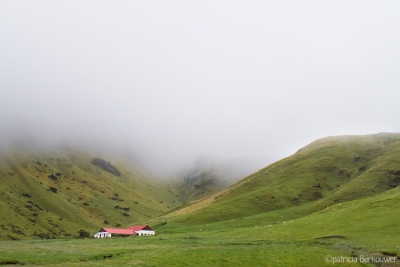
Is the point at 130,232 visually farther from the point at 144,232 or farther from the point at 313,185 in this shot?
the point at 313,185

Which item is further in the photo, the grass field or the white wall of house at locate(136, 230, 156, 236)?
the white wall of house at locate(136, 230, 156, 236)

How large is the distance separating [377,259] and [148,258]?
32.4 meters

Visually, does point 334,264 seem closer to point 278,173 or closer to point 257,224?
point 257,224

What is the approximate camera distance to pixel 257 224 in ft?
425

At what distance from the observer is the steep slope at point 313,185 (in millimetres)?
147375

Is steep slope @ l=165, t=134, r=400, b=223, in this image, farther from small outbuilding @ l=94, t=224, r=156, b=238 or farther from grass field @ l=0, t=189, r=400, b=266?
grass field @ l=0, t=189, r=400, b=266

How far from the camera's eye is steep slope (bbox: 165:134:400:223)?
147 m

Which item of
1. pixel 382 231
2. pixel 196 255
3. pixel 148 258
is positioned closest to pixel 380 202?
pixel 382 231

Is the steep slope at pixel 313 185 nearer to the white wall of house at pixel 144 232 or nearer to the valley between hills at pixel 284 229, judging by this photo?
the valley between hills at pixel 284 229

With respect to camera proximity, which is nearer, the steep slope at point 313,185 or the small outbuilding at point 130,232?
the small outbuilding at point 130,232

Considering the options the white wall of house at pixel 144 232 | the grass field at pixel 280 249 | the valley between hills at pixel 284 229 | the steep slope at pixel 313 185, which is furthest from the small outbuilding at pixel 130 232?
the grass field at pixel 280 249

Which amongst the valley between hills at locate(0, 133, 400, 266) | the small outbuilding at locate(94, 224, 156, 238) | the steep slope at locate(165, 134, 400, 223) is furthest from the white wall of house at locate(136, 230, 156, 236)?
the steep slope at locate(165, 134, 400, 223)

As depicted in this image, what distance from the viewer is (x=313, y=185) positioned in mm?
169750

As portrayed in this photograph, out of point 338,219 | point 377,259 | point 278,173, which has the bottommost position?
point 377,259
